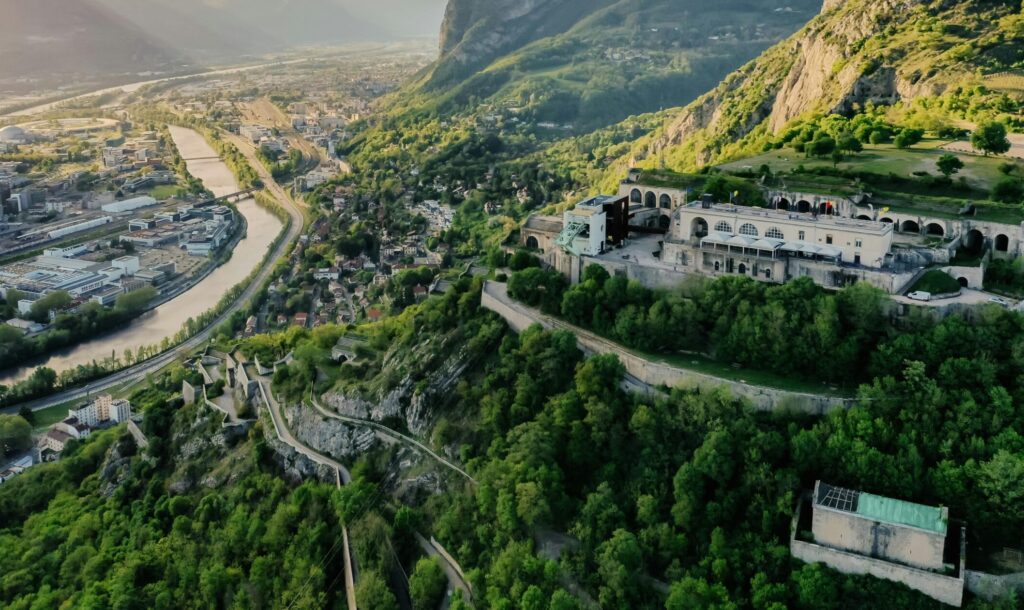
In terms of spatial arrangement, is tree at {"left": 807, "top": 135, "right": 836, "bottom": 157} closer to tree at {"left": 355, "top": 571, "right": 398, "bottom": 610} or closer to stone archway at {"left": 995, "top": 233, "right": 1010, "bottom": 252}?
stone archway at {"left": 995, "top": 233, "right": 1010, "bottom": 252}

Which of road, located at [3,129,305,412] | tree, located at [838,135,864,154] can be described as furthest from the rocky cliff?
tree, located at [838,135,864,154]

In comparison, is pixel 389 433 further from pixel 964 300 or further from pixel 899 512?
pixel 964 300

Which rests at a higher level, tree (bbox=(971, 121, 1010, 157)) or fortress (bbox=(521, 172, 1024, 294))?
tree (bbox=(971, 121, 1010, 157))

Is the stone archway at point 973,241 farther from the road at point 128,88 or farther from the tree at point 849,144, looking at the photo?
the road at point 128,88

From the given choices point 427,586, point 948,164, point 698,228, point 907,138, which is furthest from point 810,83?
point 427,586

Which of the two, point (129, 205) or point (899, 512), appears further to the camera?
point (129, 205)

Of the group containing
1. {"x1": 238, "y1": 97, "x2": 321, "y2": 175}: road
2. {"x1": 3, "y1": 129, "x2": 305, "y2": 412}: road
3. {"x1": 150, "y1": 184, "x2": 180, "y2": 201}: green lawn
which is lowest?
{"x1": 3, "y1": 129, "x2": 305, "y2": 412}: road
